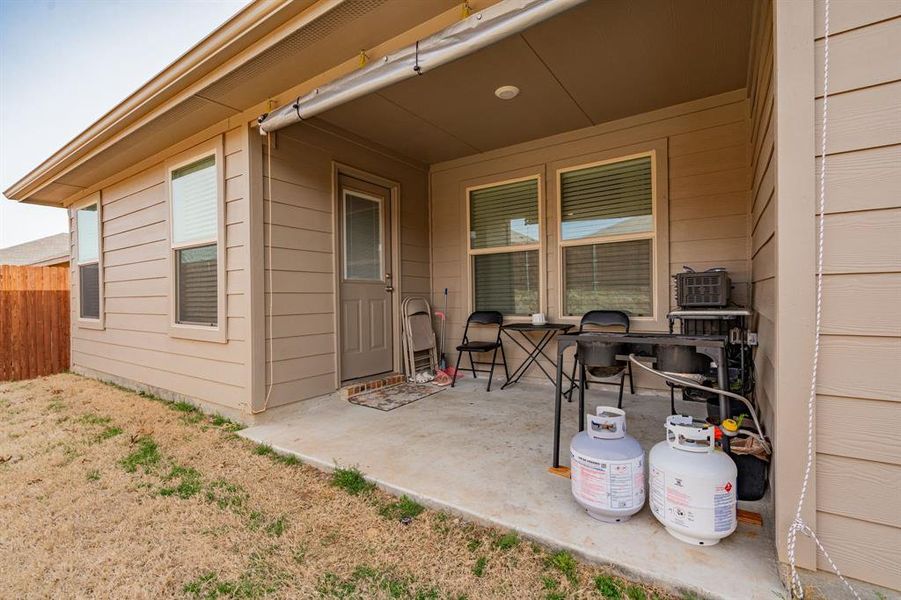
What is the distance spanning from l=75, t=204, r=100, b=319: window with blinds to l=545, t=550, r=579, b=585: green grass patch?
20.7ft

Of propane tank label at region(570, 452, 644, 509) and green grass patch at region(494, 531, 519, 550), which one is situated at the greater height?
propane tank label at region(570, 452, 644, 509)

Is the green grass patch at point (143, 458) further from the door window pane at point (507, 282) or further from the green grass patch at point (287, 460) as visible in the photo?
the door window pane at point (507, 282)

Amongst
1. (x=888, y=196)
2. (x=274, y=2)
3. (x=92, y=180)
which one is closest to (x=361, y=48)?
(x=274, y=2)

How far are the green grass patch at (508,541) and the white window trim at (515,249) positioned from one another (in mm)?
2686

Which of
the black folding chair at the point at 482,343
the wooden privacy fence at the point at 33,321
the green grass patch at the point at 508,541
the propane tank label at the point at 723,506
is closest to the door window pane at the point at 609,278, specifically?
the black folding chair at the point at 482,343

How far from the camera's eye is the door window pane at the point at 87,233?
17.4 ft

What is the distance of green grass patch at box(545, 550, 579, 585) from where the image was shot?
55.9 inches

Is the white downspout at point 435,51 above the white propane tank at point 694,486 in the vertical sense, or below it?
above

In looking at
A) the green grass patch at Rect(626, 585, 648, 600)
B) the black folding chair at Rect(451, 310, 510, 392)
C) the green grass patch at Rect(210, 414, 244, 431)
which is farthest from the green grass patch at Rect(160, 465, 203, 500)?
the black folding chair at Rect(451, 310, 510, 392)

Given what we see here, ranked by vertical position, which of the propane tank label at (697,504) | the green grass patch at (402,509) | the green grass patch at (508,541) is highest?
the propane tank label at (697,504)

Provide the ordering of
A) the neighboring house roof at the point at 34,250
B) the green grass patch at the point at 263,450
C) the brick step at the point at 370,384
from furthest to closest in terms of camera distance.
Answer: the neighboring house roof at the point at 34,250, the brick step at the point at 370,384, the green grass patch at the point at 263,450

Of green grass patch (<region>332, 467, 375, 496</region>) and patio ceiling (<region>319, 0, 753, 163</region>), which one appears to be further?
patio ceiling (<region>319, 0, 753, 163</region>)

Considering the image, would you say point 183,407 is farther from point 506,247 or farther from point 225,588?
point 506,247

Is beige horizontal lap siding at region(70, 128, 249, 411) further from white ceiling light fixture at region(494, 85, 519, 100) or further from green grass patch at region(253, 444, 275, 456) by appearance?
white ceiling light fixture at region(494, 85, 519, 100)
